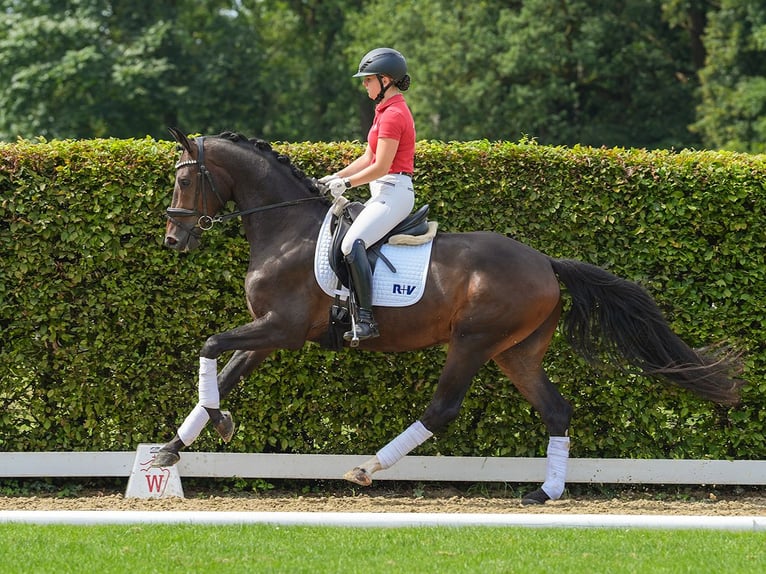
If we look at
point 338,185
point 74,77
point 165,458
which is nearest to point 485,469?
point 165,458

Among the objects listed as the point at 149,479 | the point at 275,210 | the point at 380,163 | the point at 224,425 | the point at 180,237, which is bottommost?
the point at 149,479

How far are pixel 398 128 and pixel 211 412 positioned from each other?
2.38m

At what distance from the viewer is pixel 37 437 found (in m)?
8.27

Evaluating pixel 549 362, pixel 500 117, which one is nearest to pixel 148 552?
pixel 549 362

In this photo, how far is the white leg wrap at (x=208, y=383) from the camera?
7.11 metres

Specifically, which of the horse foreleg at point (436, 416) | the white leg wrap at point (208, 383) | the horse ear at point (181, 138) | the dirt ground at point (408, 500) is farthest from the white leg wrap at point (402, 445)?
the horse ear at point (181, 138)

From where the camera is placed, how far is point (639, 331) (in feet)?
25.0

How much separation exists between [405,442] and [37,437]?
10.2ft

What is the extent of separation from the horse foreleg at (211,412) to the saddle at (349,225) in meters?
0.85

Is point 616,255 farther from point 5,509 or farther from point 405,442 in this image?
point 5,509

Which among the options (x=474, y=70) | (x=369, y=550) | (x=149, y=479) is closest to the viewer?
(x=369, y=550)

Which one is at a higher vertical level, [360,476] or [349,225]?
[349,225]

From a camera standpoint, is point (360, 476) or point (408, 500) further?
point (408, 500)

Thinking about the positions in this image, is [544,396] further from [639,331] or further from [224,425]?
[224,425]
